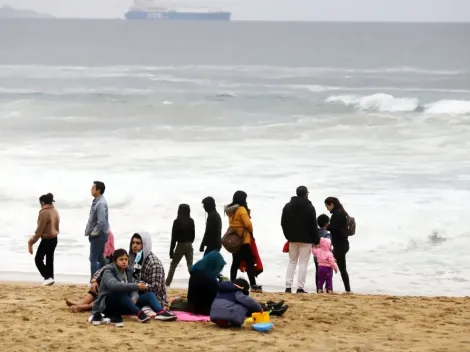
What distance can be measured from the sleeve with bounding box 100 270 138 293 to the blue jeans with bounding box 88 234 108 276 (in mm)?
1956

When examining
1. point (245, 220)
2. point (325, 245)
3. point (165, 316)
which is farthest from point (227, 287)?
point (325, 245)

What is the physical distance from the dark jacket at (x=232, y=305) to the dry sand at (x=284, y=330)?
4.9 inches

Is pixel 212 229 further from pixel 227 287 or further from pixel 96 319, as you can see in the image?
pixel 96 319

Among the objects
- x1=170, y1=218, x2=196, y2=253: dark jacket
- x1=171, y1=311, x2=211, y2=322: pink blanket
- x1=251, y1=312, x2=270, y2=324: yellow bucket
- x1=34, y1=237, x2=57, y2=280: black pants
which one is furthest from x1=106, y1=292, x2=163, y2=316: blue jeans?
x1=34, y1=237, x2=57, y2=280: black pants

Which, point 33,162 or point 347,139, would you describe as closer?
point 33,162

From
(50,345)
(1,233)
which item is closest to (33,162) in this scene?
(1,233)

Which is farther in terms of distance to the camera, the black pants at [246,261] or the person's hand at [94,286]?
the black pants at [246,261]

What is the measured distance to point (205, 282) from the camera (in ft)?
31.2

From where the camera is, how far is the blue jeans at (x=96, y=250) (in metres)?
11.2

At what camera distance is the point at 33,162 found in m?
25.9

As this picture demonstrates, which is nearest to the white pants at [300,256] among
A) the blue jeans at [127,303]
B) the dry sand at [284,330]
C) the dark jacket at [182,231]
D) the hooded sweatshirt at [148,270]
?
the dry sand at [284,330]

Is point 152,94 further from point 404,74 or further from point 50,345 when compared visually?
point 50,345

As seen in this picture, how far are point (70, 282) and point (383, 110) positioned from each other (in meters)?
29.3

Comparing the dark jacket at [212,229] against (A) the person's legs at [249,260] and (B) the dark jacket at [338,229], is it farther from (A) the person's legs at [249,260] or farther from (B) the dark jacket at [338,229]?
(B) the dark jacket at [338,229]
